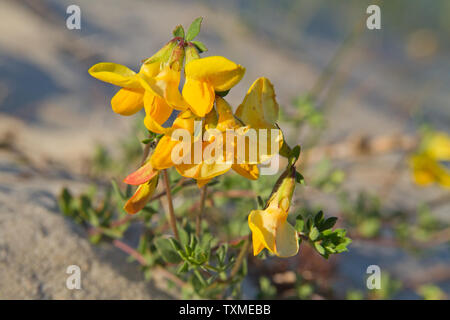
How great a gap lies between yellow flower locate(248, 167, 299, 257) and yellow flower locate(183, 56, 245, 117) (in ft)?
0.88

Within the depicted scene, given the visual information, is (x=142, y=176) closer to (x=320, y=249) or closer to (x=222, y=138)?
(x=222, y=138)

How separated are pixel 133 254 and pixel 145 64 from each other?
712 millimetres

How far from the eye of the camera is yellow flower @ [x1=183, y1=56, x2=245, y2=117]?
0.85 metres

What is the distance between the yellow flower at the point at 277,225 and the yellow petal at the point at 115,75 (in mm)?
412

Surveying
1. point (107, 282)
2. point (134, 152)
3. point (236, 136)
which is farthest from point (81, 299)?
point (134, 152)

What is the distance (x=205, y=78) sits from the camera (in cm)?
87

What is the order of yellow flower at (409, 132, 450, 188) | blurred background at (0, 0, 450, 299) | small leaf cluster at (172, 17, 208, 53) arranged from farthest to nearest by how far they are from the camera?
yellow flower at (409, 132, 450, 188), blurred background at (0, 0, 450, 299), small leaf cluster at (172, 17, 208, 53)

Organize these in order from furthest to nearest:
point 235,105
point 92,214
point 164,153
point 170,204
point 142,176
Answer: point 235,105 → point 92,214 → point 170,204 → point 142,176 → point 164,153

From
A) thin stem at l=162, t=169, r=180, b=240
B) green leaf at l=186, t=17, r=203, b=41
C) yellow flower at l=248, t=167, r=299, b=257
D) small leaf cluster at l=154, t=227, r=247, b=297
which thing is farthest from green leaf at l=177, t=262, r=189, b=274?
green leaf at l=186, t=17, r=203, b=41

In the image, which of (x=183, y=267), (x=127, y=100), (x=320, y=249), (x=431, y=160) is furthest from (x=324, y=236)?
(x=431, y=160)

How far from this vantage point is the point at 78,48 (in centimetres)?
342

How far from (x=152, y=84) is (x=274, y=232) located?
17.1 inches

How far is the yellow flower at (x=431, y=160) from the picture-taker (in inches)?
80.9

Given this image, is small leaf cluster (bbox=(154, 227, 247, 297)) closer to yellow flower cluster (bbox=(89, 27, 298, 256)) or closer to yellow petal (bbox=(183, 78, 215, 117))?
yellow flower cluster (bbox=(89, 27, 298, 256))
